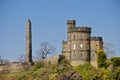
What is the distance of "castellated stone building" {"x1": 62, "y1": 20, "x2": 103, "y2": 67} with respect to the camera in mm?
85438

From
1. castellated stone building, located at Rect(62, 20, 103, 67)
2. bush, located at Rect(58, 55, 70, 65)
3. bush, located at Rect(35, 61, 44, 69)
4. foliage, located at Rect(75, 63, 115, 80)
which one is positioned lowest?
foliage, located at Rect(75, 63, 115, 80)

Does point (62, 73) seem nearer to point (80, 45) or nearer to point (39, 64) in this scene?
point (80, 45)

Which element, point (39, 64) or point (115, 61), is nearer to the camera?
point (115, 61)

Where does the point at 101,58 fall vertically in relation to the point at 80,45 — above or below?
below

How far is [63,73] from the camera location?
84.9 metres

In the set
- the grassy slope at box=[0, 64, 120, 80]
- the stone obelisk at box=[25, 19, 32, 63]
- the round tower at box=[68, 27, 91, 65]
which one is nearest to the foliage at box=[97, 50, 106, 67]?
the grassy slope at box=[0, 64, 120, 80]

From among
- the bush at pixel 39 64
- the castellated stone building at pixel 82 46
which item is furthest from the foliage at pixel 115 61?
the bush at pixel 39 64

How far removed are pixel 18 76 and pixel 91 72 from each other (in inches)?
391

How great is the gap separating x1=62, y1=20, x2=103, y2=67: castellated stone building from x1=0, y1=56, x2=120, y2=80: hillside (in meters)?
1.20

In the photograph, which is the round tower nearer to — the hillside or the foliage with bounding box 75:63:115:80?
the hillside

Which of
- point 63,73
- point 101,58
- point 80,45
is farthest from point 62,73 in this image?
point 101,58

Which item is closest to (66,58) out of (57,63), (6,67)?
(57,63)

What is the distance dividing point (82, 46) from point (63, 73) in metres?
3.83

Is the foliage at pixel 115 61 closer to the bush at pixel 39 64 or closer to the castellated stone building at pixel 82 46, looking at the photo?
the castellated stone building at pixel 82 46
